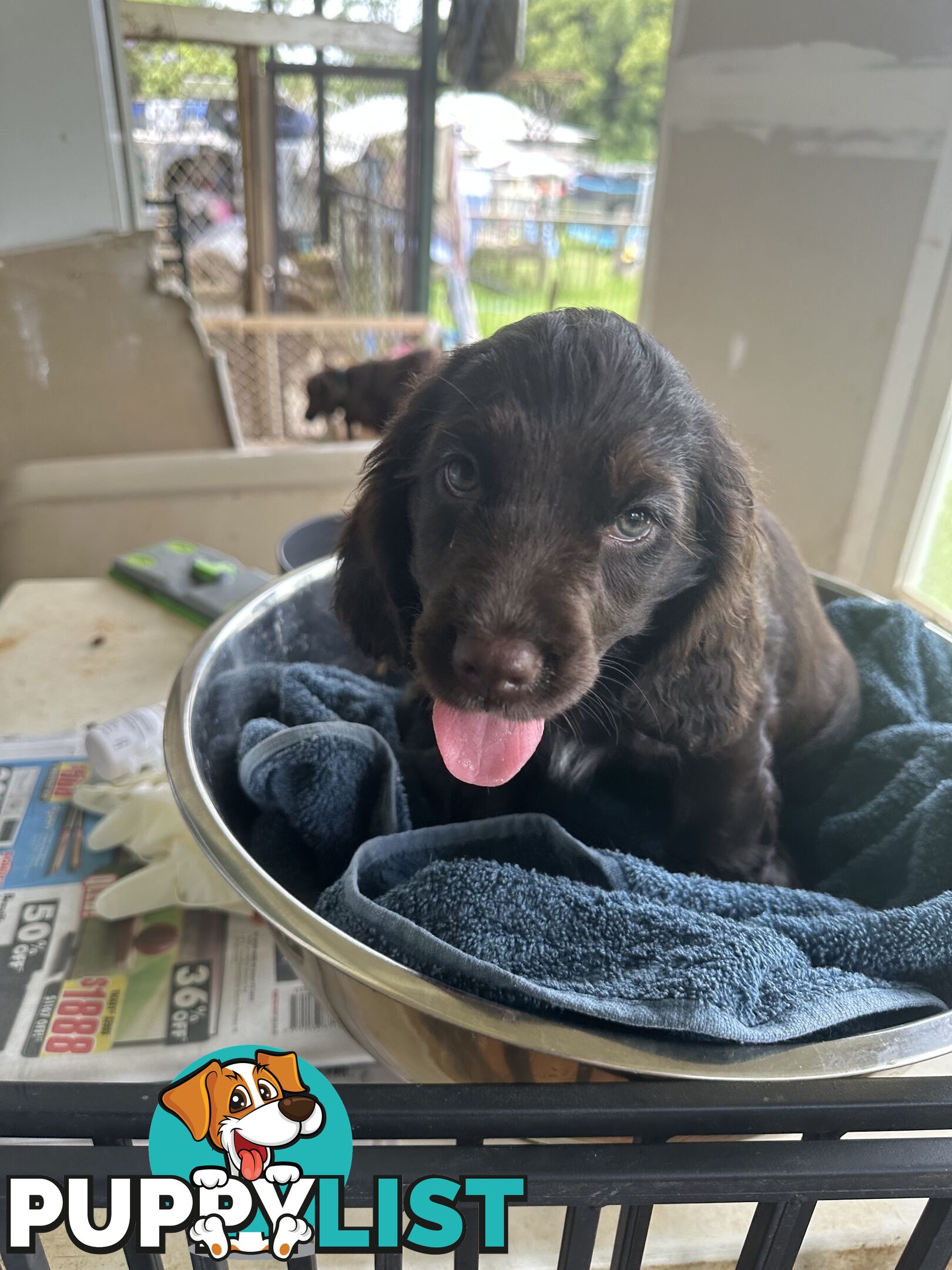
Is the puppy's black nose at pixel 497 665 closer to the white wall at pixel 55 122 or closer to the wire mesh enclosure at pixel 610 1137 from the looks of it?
the wire mesh enclosure at pixel 610 1137

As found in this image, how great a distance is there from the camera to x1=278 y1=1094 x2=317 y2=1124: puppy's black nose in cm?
46

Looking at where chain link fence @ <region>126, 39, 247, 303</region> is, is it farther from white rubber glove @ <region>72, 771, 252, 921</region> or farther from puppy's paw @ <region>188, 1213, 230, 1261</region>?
puppy's paw @ <region>188, 1213, 230, 1261</region>

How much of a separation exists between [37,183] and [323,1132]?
2.27 m

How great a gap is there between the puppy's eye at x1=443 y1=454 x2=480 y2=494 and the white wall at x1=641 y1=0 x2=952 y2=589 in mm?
881

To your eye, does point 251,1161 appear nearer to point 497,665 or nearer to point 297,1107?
point 297,1107

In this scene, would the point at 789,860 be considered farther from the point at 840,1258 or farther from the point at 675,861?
the point at 840,1258

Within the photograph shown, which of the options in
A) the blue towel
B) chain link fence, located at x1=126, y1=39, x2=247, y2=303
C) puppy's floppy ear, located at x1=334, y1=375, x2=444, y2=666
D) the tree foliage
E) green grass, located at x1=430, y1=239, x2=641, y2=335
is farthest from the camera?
the tree foliage

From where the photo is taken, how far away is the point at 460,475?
747mm

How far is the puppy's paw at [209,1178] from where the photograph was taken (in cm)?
46

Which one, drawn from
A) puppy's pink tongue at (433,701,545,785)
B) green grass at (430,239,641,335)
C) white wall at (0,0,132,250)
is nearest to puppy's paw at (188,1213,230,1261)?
puppy's pink tongue at (433,701,545,785)

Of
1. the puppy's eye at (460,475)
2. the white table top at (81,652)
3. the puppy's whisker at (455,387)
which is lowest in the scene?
the white table top at (81,652)

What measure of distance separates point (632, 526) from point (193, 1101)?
504mm

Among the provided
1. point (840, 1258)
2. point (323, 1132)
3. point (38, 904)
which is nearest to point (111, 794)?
point (38, 904)

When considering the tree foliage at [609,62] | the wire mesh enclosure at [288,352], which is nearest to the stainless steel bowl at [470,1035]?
the wire mesh enclosure at [288,352]
